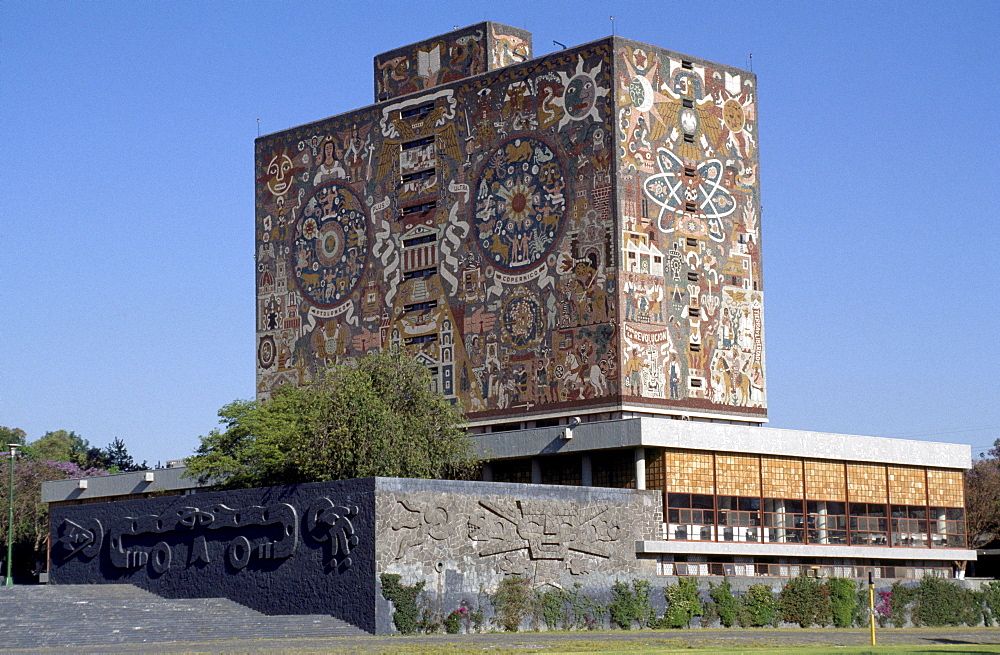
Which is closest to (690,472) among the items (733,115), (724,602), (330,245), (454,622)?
(724,602)

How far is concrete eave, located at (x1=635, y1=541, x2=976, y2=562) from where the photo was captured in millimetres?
52219

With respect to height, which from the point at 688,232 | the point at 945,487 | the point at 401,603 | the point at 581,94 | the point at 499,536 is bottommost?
the point at 401,603

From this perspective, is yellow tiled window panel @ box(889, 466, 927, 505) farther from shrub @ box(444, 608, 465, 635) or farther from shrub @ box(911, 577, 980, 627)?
shrub @ box(444, 608, 465, 635)

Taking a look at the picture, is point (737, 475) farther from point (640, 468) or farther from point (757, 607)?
point (757, 607)

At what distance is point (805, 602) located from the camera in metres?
53.0

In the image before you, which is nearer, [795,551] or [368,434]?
[368,434]

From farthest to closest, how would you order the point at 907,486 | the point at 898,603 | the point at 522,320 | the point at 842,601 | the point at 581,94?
the point at 522,320 < the point at 581,94 < the point at 907,486 < the point at 898,603 < the point at 842,601

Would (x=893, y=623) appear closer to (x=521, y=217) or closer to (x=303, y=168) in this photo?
(x=521, y=217)

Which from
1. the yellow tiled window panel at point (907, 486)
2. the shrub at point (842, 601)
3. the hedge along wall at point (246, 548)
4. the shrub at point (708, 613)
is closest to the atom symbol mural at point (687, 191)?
the yellow tiled window panel at point (907, 486)

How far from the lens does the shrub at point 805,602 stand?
5259 cm

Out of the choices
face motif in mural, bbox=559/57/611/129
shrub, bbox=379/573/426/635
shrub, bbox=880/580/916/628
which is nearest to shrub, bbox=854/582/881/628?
shrub, bbox=880/580/916/628

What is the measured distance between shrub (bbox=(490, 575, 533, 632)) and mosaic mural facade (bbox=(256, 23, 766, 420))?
14.0m

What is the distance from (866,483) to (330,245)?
1063 inches

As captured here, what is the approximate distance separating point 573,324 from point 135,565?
65.2 feet
